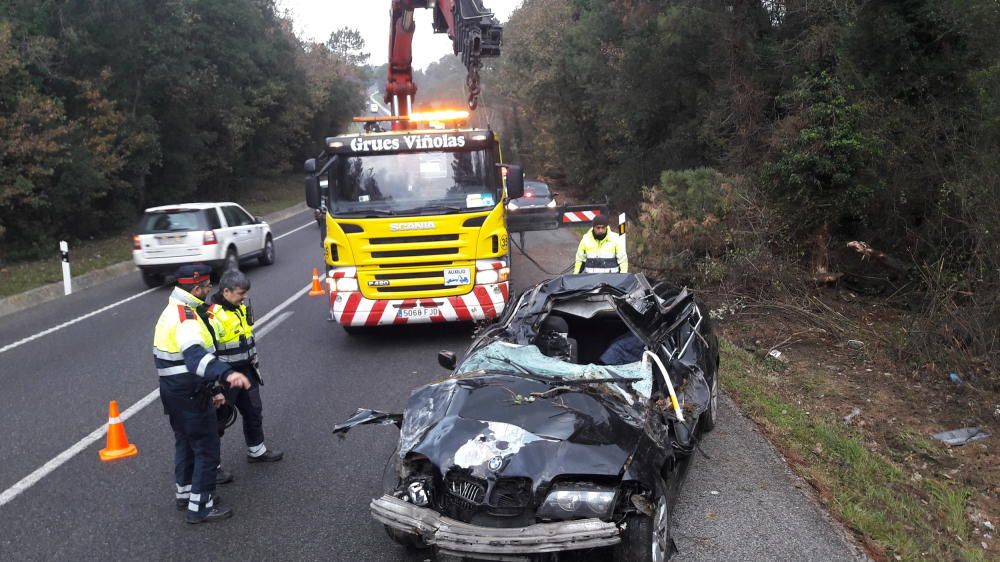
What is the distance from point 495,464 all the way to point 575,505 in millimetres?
471

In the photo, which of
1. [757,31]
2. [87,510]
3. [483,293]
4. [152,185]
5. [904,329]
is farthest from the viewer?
[152,185]

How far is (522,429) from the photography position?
14.7 ft

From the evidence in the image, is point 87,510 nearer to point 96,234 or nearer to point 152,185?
point 96,234

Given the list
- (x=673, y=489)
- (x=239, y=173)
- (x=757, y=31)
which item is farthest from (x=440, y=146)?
(x=239, y=173)

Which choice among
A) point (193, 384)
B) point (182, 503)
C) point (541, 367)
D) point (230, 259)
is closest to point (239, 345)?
point (193, 384)

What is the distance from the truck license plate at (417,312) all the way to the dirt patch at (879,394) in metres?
3.81

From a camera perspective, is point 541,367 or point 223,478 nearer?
point 541,367

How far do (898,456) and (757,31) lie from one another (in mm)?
12845

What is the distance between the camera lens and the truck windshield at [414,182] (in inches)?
401

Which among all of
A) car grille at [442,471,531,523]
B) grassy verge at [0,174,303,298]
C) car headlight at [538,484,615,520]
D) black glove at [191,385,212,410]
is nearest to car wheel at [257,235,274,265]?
grassy verge at [0,174,303,298]

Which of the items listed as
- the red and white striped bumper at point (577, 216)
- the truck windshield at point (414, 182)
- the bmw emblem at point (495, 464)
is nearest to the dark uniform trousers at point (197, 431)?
the bmw emblem at point (495, 464)

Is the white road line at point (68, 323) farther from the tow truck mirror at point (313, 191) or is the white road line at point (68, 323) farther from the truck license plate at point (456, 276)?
the truck license plate at point (456, 276)

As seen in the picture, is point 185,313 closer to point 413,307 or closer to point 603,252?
point 413,307

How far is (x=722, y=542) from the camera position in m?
4.91
